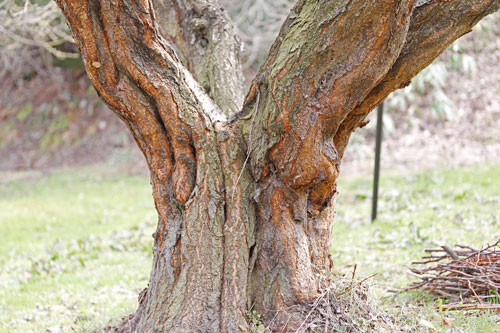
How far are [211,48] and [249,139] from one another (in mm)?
1071

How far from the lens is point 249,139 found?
9.13 feet

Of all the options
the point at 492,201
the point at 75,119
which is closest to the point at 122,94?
the point at 492,201

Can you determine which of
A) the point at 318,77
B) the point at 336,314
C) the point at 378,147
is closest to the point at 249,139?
the point at 318,77

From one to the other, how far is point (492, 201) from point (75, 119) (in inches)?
541

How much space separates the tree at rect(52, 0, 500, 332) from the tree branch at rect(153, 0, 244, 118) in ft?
1.31

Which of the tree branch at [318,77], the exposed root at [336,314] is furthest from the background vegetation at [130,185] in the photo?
the tree branch at [318,77]

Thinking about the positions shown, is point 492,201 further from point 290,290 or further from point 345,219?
point 290,290

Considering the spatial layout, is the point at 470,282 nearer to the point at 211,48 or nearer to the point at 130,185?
the point at 211,48

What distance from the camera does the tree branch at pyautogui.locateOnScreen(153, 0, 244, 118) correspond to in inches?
134

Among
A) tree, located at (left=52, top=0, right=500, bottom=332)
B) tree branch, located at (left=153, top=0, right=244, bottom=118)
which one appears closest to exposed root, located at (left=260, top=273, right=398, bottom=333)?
tree, located at (left=52, top=0, right=500, bottom=332)

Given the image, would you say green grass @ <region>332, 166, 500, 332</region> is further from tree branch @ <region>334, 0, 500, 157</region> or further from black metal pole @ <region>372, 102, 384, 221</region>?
tree branch @ <region>334, 0, 500, 157</region>

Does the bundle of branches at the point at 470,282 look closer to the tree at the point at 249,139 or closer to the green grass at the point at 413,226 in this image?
the green grass at the point at 413,226

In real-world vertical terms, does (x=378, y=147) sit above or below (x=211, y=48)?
below

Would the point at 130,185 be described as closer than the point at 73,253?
No
